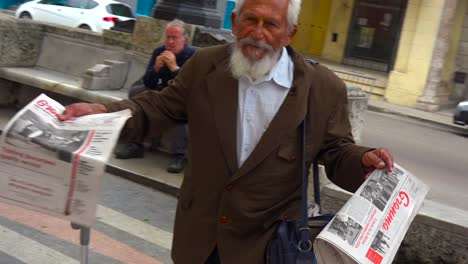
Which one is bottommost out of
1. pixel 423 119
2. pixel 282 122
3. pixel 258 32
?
pixel 423 119

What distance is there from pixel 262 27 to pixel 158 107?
548 millimetres

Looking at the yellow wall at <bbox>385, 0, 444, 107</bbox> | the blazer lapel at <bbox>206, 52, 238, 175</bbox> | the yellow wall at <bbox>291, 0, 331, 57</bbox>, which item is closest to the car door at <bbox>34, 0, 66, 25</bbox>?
the yellow wall at <bbox>291, 0, 331, 57</bbox>

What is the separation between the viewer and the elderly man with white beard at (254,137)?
7.89 feet

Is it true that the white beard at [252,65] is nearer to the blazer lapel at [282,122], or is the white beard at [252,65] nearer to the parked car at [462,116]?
the blazer lapel at [282,122]

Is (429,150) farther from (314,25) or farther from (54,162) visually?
(314,25)

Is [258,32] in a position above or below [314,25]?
above

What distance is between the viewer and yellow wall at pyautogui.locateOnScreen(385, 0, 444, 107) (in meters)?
17.1

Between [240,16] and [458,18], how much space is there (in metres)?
16.8

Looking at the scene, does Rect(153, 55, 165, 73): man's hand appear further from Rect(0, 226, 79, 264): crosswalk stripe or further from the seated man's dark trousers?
Rect(0, 226, 79, 264): crosswalk stripe

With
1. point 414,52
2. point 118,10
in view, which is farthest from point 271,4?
point 118,10

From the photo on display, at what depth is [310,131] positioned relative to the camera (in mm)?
2449

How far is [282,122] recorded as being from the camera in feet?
7.88

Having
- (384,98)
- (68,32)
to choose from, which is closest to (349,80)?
(384,98)

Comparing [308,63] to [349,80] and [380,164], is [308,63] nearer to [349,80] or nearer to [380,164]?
[380,164]
